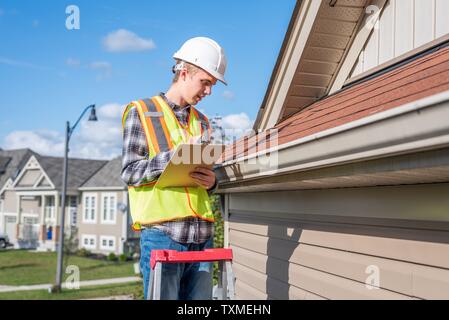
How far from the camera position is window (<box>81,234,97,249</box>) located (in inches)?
1275

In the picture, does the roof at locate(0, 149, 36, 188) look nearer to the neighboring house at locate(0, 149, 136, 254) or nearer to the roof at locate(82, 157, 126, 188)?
the neighboring house at locate(0, 149, 136, 254)

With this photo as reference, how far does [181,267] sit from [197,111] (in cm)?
93

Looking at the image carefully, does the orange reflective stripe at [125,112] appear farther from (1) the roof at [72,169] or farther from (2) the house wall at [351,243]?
(1) the roof at [72,169]

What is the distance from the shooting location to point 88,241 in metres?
32.8

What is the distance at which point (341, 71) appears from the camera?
462 centimetres

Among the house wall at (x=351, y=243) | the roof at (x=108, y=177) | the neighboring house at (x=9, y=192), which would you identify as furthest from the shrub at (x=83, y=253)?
the house wall at (x=351, y=243)

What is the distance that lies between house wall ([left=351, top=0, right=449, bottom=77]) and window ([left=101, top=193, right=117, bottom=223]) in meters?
28.4

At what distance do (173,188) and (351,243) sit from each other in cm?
125

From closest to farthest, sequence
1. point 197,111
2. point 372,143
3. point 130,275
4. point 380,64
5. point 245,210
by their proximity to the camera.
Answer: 1. point 372,143
2. point 197,111
3. point 380,64
4. point 245,210
5. point 130,275

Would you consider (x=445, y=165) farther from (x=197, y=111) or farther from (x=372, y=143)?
(x=197, y=111)

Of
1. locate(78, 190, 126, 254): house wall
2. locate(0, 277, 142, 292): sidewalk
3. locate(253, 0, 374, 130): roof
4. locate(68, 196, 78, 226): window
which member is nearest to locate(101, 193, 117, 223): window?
locate(78, 190, 126, 254): house wall

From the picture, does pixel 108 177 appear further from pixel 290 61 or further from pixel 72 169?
pixel 290 61
